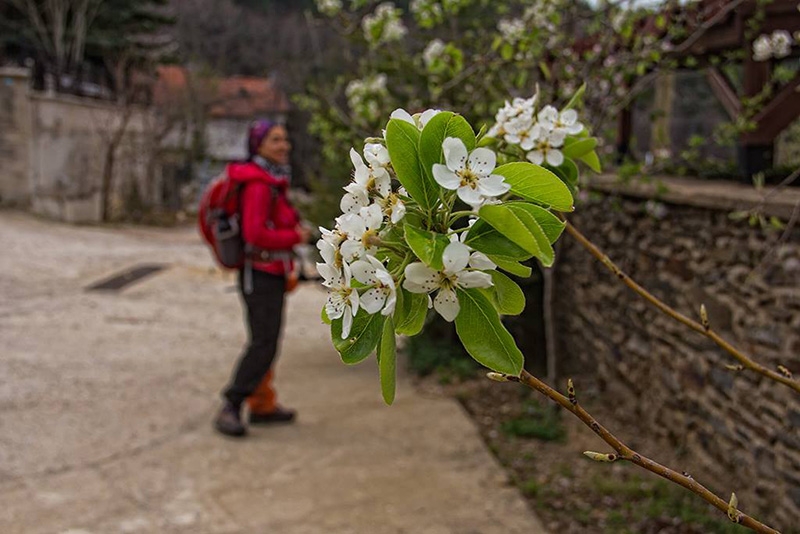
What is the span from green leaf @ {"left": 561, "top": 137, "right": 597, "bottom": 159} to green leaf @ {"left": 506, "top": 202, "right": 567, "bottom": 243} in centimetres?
78

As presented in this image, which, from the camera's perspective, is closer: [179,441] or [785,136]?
[179,441]

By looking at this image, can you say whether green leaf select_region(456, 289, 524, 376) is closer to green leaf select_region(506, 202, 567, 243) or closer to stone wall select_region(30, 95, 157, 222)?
green leaf select_region(506, 202, 567, 243)

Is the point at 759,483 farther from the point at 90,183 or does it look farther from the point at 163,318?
the point at 90,183

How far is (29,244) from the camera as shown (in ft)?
38.4

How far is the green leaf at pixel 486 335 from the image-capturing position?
3.07 feet

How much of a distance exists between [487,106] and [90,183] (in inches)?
550

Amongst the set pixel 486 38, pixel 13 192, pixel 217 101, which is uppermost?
pixel 217 101

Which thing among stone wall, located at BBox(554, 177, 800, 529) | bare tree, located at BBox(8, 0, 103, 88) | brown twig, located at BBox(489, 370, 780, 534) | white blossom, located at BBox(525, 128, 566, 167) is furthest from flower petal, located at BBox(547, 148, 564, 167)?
bare tree, located at BBox(8, 0, 103, 88)

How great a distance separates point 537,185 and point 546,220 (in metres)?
0.04

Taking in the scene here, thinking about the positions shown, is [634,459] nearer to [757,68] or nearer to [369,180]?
[369,180]

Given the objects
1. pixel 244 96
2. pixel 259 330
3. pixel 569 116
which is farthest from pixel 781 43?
pixel 244 96

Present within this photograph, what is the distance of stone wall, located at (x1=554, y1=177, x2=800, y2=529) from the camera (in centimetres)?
326

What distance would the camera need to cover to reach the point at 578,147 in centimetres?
167

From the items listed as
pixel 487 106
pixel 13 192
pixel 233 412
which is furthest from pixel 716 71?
pixel 13 192
